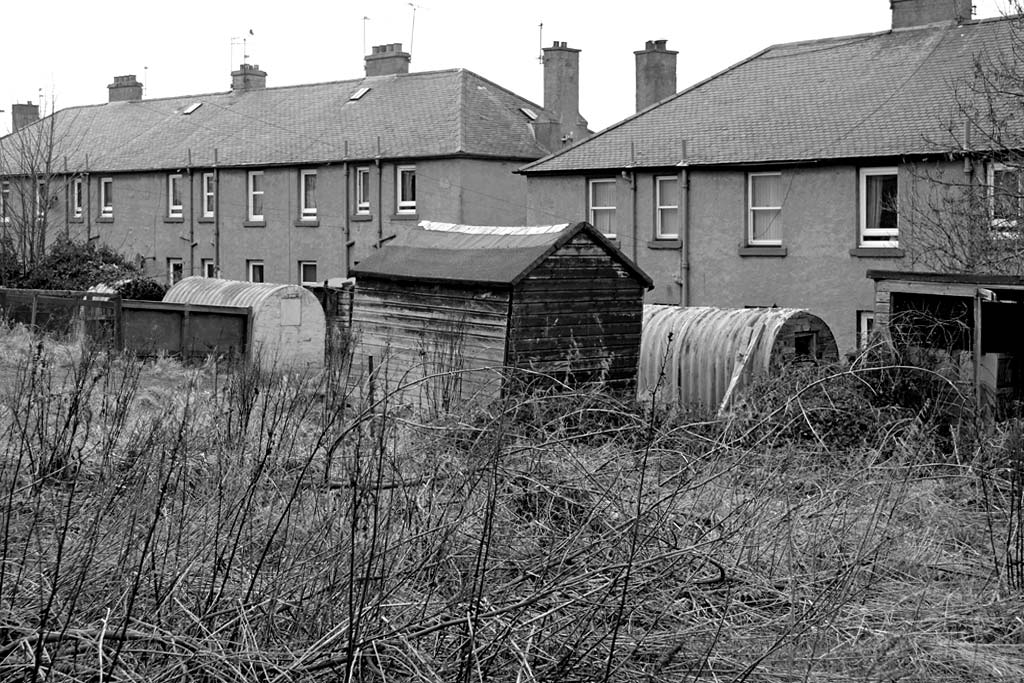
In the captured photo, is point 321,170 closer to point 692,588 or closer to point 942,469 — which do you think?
point 942,469

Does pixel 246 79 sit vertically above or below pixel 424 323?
above

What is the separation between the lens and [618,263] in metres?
17.4

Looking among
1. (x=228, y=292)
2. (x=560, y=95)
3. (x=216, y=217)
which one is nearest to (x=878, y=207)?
(x=228, y=292)

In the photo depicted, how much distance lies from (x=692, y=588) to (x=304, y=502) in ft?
7.67

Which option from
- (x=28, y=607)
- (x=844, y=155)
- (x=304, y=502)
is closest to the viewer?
(x=28, y=607)

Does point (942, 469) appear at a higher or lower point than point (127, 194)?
lower

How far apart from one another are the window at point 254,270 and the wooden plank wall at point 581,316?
77.2 ft

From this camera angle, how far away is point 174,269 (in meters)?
41.9

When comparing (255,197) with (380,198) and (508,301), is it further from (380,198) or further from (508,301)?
(508,301)

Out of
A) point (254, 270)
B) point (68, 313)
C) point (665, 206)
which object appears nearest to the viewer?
point (68, 313)

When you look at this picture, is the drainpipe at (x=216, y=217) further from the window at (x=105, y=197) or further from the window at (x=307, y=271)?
the window at (x=105, y=197)

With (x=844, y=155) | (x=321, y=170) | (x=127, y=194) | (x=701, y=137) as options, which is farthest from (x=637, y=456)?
(x=127, y=194)

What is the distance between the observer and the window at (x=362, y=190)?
3612cm

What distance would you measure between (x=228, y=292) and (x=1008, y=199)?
47.5 feet
